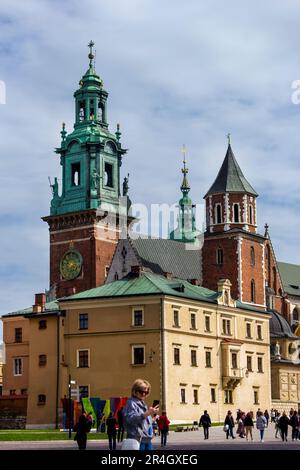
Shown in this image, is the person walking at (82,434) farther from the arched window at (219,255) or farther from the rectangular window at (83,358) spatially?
the arched window at (219,255)

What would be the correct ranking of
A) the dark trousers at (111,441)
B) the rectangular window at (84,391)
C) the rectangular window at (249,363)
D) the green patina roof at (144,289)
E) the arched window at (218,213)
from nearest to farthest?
the dark trousers at (111,441)
the rectangular window at (84,391)
the green patina roof at (144,289)
the rectangular window at (249,363)
the arched window at (218,213)

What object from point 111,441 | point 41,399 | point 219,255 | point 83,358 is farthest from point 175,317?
point 111,441

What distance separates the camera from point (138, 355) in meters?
72.8

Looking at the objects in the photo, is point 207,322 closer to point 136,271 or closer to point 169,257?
point 136,271

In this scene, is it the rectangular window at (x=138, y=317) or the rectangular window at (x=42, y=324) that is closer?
the rectangular window at (x=138, y=317)

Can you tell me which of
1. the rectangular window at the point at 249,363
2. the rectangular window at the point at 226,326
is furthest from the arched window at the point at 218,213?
the rectangular window at the point at 226,326

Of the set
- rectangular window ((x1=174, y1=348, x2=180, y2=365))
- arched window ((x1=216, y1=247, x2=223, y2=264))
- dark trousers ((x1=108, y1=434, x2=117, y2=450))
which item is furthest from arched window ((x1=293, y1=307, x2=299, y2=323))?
dark trousers ((x1=108, y1=434, x2=117, y2=450))

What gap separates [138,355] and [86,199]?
40363 millimetres

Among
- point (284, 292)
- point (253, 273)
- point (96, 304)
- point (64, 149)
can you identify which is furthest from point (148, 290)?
point (284, 292)

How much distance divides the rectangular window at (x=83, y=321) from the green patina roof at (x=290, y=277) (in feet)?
176

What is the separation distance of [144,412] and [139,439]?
40cm

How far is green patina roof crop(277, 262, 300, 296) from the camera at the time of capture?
417 feet

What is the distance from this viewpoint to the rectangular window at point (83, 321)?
75.4 metres
